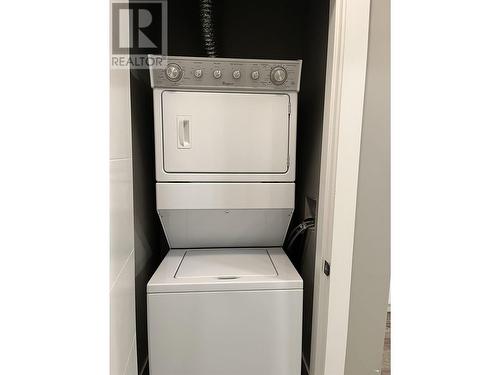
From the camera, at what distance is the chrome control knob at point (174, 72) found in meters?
1.63

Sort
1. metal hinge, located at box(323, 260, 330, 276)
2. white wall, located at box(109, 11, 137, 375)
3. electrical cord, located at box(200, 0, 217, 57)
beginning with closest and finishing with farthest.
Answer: white wall, located at box(109, 11, 137, 375) → metal hinge, located at box(323, 260, 330, 276) → electrical cord, located at box(200, 0, 217, 57)

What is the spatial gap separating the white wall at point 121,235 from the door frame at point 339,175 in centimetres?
86

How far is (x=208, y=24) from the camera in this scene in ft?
6.33

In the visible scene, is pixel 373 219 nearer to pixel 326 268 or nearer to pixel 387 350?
pixel 326 268

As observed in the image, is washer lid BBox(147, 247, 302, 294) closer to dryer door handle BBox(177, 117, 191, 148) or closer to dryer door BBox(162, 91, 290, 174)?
dryer door BBox(162, 91, 290, 174)

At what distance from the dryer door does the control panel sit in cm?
5

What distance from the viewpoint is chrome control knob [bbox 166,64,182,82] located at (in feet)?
5.34

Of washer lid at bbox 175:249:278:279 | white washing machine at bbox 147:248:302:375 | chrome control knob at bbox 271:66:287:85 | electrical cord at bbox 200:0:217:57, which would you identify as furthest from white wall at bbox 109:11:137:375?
electrical cord at bbox 200:0:217:57

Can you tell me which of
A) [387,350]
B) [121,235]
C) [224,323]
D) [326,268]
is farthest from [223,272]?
[387,350]

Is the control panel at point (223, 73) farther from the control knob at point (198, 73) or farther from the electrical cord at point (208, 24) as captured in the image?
the electrical cord at point (208, 24)

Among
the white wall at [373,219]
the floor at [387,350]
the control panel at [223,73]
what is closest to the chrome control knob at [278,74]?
the control panel at [223,73]
